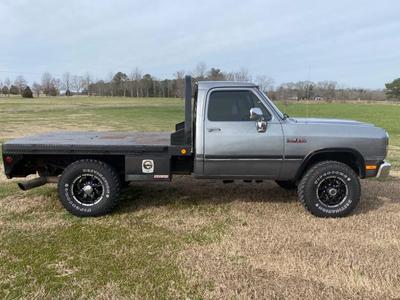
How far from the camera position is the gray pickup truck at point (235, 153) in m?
5.11

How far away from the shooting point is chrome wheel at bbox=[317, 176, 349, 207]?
525cm

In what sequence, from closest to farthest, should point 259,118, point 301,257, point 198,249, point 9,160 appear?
point 301,257
point 198,249
point 259,118
point 9,160

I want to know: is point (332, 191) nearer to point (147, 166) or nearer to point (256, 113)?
point (256, 113)

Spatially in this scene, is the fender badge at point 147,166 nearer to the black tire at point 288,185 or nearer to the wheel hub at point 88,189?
the wheel hub at point 88,189

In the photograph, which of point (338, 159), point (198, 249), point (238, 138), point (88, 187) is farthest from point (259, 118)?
point (88, 187)

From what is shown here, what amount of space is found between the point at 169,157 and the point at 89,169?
3.79 ft

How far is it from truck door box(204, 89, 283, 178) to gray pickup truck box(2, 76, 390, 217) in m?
0.01

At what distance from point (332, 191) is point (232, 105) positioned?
1.91m

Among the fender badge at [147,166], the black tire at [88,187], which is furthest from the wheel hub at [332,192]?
the black tire at [88,187]

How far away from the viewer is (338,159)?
5434 millimetres

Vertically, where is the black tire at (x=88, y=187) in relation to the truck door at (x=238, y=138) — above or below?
below

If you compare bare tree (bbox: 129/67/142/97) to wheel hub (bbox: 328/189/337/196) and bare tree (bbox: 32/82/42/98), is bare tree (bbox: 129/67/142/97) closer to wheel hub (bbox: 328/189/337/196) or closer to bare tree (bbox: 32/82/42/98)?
bare tree (bbox: 32/82/42/98)

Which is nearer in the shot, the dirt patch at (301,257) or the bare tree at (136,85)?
the dirt patch at (301,257)

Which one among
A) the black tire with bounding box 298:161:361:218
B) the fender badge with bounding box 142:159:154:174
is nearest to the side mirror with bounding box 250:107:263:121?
the black tire with bounding box 298:161:361:218
